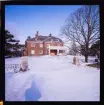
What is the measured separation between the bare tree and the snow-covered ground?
253 millimetres

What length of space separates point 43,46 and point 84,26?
0.55 metres

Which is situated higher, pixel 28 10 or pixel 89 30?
pixel 28 10

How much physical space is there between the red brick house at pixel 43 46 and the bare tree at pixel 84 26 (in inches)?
5.9

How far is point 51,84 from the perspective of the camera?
9.68 feet

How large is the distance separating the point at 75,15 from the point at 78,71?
0.68m

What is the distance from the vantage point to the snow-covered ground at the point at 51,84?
294 cm

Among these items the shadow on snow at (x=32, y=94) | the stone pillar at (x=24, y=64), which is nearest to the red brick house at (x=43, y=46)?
the stone pillar at (x=24, y=64)

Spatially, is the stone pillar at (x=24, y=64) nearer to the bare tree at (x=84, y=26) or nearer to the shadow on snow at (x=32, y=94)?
the shadow on snow at (x=32, y=94)

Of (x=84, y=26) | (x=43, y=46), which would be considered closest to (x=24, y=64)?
(x=43, y=46)

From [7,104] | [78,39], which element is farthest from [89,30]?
[7,104]

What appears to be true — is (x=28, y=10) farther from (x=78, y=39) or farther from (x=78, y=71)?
(x=78, y=71)

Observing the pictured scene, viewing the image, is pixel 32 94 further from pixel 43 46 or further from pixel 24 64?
pixel 43 46

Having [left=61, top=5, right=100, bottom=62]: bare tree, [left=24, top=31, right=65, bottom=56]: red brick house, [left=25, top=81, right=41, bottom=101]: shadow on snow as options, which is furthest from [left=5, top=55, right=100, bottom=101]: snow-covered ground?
[left=61, top=5, right=100, bottom=62]: bare tree
